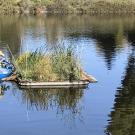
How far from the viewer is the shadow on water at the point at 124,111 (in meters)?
25.7

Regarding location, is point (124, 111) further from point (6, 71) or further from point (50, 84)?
point (6, 71)

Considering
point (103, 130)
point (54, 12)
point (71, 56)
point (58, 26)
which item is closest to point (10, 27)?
point (58, 26)

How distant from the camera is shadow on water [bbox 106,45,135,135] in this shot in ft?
84.2

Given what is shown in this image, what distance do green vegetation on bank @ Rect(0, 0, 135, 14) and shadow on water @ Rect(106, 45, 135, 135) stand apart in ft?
261

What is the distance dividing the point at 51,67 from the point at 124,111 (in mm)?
8644

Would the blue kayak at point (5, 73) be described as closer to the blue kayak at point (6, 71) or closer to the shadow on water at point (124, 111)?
the blue kayak at point (6, 71)

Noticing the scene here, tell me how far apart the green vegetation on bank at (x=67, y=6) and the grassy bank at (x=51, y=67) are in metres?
78.3

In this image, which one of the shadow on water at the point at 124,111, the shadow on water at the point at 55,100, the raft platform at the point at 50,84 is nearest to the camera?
the shadow on water at the point at 124,111

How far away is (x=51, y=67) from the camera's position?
119 feet

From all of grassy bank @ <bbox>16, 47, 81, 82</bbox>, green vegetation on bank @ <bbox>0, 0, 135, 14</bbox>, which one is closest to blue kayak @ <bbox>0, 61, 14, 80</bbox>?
grassy bank @ <bbox>16, 47, 81, 82</bbox>

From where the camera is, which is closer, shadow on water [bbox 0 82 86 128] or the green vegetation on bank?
shadow on water [bbox 0 82 86 128]

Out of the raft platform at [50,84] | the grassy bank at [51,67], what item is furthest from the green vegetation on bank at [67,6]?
the raft platform at [50,84]

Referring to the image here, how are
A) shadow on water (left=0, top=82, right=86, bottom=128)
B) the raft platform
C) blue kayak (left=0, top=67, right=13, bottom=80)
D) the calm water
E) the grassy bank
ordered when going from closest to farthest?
the calm water
shadow on water (left=0, top=82, right=86, bottom=128)
the raft platform
the grassy bank
blue kayak (left=0, top=67, right=13, bottom=80)

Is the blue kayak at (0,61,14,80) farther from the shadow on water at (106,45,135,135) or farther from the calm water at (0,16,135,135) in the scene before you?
the shadow on water at (106,45,135,135)
